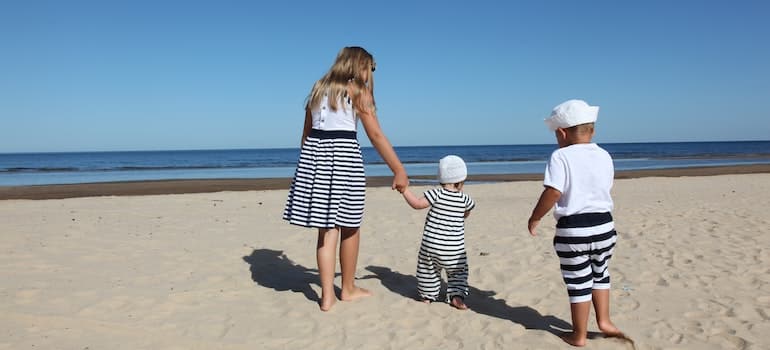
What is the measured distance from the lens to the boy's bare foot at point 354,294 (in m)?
4.15

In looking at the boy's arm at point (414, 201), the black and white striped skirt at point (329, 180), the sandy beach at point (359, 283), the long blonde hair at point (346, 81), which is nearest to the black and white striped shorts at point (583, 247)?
the sandy beach at point (359, 283)

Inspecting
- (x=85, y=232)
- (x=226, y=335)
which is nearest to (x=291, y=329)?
(x=226, y=335)

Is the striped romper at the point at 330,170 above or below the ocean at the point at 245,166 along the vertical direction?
above

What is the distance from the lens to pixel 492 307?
13.5 ft

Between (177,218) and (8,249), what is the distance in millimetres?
2836

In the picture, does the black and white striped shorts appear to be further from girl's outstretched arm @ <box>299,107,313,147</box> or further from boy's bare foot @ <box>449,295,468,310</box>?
girl's outstretched arm @ <box>299,107,313,147</box>

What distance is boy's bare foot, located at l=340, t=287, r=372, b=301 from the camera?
163 inches

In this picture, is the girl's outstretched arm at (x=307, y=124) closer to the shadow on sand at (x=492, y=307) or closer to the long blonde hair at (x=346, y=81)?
the long blonde hair at (x=346, y=81)

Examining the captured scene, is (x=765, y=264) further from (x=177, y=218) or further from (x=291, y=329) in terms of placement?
(x=177, y=218)

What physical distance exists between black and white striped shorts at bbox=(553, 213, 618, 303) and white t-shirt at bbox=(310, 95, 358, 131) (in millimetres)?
1555

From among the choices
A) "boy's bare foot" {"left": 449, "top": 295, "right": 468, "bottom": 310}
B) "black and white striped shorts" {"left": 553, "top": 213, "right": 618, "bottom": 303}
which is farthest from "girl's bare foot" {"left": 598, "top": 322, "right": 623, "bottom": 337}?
"boy's bare foot" {"left": 449, "top": 295, "right": 468, "bottom": 310}

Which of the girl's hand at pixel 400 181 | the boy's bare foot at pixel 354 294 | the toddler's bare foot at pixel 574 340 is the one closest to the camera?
the toddler's bare foot at pixel 574 340

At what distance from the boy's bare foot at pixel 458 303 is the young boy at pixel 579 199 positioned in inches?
38.1

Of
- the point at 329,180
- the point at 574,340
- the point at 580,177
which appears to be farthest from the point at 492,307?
the point at 329,180
